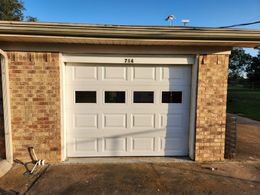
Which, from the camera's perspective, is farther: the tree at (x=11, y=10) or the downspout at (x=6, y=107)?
the tree at (x=11, y=10)

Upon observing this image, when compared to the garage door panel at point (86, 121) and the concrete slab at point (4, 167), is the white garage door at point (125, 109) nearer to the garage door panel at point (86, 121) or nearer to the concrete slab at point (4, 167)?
the garage door panel at point (86, 121)

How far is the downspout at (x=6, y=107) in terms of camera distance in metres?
3.86

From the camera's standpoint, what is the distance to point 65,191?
3.14m

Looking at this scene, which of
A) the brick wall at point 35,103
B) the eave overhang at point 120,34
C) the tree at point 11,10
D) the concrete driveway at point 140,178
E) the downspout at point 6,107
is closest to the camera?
the concrete driveway at point 140,178

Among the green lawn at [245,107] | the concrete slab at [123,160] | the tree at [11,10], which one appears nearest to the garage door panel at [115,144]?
the concrete slab at [123,160]

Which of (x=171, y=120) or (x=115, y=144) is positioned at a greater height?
(x=171, y=120)

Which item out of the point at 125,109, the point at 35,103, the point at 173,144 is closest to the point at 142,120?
the point at 125,109

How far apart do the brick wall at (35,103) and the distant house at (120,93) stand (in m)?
0.02

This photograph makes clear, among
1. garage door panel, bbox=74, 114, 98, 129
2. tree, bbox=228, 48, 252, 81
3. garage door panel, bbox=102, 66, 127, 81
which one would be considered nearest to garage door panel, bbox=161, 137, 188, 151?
garage door panel, bbox=74, 114, 98, 129

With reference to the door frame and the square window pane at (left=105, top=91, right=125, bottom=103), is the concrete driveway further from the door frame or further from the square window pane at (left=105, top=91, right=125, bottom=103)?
the square window pane at (left=105, top=91, right=125, bottom=103)

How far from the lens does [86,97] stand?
440 centimetres

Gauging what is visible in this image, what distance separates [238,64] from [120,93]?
6081cm

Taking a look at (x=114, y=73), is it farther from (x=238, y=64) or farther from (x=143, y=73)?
(x=238, y=64)

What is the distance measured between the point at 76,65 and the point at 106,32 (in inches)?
49.2
